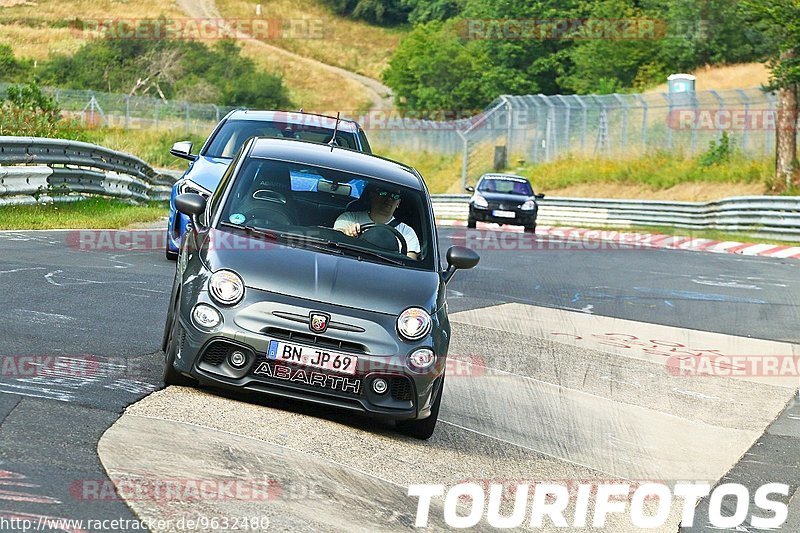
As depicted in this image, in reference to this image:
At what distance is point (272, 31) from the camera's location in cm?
12369

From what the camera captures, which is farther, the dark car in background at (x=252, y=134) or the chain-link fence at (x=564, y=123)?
the chain-link fence at (x=564, y=123)

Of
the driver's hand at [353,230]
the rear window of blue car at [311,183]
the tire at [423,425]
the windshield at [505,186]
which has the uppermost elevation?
the rear window of blue car at [311,183]

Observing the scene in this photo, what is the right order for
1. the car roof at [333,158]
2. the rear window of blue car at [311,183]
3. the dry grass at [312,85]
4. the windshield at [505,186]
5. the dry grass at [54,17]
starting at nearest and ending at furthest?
1. the rear window of blue car at [311,183]
2. the car roof at [333,158]
3. the windshield at [505,186]
4. the dry grass at [54,17]
5. the dry grass at [312,85]

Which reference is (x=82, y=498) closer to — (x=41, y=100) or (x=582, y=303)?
(x=582, y=303)

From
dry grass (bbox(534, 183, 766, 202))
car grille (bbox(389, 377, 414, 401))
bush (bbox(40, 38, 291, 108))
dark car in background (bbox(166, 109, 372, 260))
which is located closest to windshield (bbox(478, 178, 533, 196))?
dry grass (bbox(534, 183, 766, 202))

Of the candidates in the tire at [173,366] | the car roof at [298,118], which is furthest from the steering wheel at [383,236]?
the car roof at [298,118]

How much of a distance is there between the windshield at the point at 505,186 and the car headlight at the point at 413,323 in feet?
81.3

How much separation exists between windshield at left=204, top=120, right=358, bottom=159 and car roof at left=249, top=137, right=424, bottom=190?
15.0 ft

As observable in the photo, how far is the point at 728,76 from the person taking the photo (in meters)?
69.9

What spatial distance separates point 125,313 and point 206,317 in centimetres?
A: 335

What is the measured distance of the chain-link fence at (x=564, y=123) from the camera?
41.8 m

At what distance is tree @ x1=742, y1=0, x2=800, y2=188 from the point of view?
34906 millimetres

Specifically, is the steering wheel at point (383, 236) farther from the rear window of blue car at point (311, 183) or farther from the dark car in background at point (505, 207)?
the dark car in background at point (505, 207)

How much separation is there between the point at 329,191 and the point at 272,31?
11791cm
